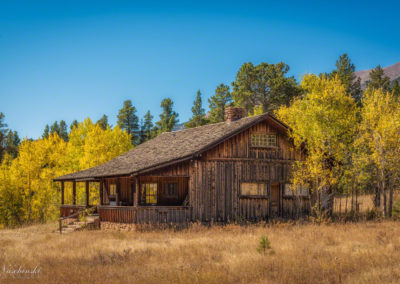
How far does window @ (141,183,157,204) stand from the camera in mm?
27891

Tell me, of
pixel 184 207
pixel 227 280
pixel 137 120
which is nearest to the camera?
pixel 227 280

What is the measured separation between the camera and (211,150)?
2588 centimetres

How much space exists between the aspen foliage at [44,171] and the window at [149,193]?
48.6 feet

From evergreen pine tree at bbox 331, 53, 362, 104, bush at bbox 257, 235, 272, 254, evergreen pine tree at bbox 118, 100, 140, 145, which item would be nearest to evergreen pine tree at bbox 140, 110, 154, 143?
evergreen pine tree at bbox 118, 100, 140, 145

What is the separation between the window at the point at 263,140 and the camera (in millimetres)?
27172

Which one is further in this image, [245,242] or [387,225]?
[387,225]

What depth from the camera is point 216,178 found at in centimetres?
2591

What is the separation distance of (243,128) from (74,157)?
23.9 m

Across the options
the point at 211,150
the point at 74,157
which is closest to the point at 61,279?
the point at 211,150

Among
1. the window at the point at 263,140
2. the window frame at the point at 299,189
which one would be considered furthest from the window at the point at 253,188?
the window at the point at 263,140

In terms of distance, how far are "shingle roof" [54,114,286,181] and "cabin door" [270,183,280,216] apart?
3837mm

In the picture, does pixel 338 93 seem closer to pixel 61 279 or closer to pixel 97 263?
pixel 97 263

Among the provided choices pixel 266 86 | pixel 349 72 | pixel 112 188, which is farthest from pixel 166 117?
pixel 112 188

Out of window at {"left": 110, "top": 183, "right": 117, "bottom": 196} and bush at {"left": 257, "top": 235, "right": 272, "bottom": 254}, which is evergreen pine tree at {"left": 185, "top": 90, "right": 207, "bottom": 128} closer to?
window at {"left": 110, "top": 183, "right": 117, "bottom": 196}
